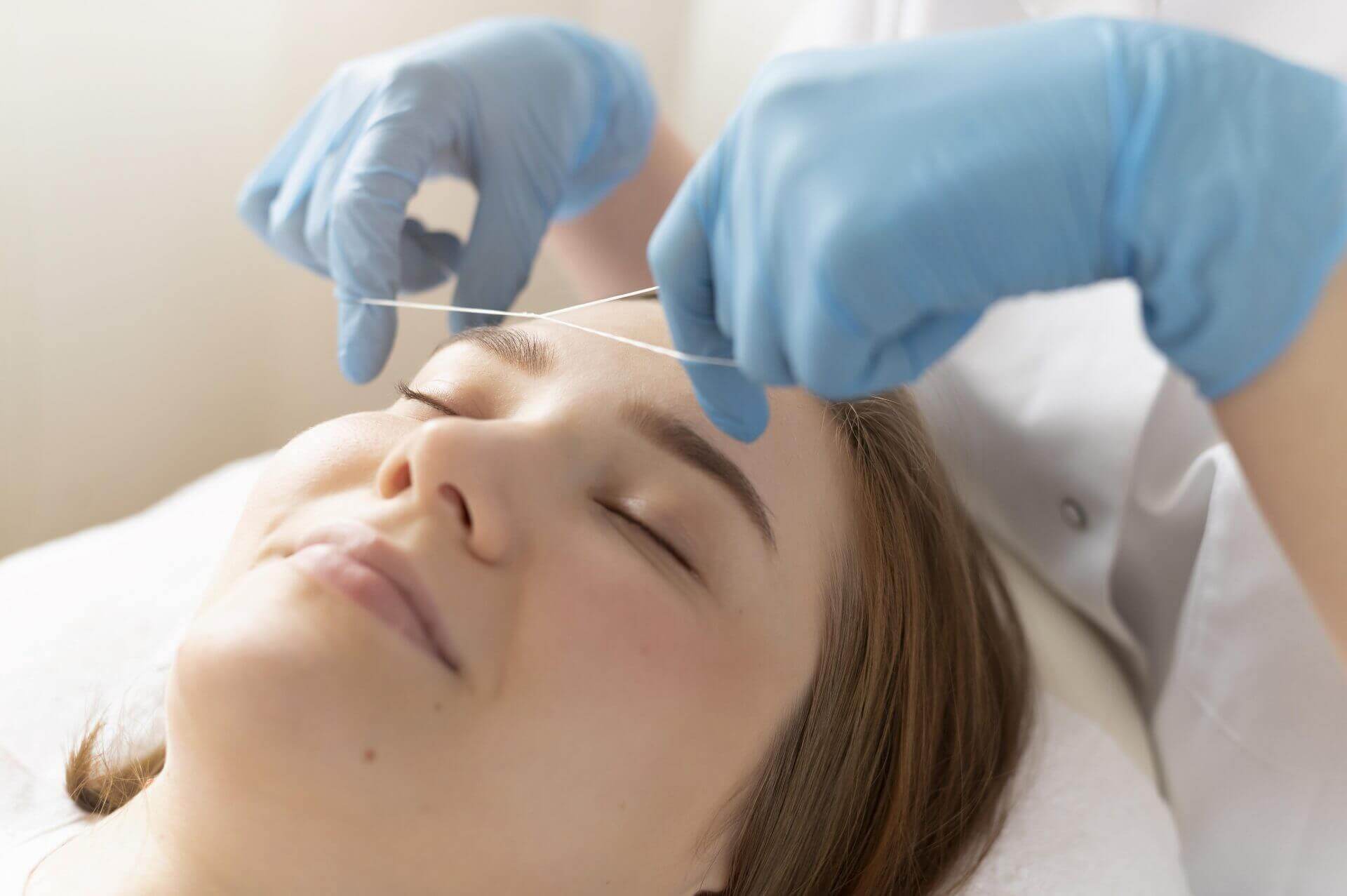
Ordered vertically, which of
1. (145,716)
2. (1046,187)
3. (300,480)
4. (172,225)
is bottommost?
(145,716)

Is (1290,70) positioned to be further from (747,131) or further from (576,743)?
(576,743)

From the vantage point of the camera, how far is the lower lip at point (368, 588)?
26.0 inches

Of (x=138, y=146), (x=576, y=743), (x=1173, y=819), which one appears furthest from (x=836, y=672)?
(x=138, y=146)

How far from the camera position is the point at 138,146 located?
1553 millimetres

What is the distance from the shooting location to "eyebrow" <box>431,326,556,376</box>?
0.84 m

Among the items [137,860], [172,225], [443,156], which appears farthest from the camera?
[172,225]

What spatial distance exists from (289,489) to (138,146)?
102cm

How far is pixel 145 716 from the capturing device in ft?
3.67

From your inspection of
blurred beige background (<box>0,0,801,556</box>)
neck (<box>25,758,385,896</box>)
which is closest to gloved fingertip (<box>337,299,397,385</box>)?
neck (<box>25,758,385,896</box>)

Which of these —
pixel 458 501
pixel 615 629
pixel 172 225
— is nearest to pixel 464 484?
pixel 458 501

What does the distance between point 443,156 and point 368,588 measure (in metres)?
0.75

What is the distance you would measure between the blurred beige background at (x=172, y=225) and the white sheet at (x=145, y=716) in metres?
0.39

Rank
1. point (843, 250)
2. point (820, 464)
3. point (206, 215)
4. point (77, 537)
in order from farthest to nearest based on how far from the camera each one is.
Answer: point (206, 215) < point (77, 537) < point (820, 464) < point (843, 250)

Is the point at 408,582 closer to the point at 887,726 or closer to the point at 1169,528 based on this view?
the point at 887,726
